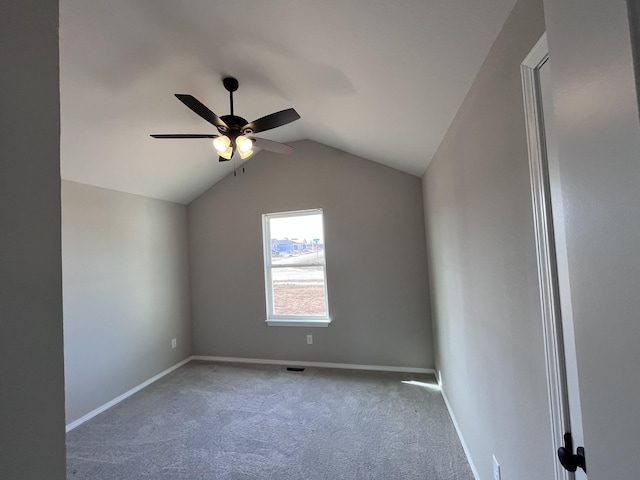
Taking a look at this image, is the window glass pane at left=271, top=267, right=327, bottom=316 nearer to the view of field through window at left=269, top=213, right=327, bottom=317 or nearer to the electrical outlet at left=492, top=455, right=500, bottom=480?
the view of field through window at left=269, top=213, right=327, bottom=317

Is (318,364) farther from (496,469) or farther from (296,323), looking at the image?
(496,469)

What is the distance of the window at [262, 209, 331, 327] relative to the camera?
3.85m

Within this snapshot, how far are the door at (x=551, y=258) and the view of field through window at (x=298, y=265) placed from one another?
2.96 metres

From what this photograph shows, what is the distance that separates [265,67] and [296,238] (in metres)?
2.32

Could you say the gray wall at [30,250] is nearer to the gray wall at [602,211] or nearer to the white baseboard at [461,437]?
the gray wall at [602,211]

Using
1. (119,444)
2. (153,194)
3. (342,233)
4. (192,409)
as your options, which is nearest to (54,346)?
(119,444)

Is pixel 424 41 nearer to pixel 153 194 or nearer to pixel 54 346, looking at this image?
pixel 54 346

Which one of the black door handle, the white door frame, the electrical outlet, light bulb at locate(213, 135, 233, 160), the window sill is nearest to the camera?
the black door handle

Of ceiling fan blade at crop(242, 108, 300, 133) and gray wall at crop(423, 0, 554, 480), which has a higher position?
ceiling fan blade at crop(242, 108, 300, 133)

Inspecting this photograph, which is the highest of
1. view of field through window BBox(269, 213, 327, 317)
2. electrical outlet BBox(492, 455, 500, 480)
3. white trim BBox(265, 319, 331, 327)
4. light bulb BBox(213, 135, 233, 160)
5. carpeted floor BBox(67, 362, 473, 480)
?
light bulb BBox(213, 135, 233, 160)

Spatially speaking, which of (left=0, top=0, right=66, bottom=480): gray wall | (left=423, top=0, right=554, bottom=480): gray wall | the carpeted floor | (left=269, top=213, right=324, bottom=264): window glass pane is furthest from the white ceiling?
the carpeted floor

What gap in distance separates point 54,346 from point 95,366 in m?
3.08

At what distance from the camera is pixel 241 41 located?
1734 mm

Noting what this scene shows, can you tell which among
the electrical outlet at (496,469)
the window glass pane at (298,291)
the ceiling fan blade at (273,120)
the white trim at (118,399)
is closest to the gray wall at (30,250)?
the ceiling fan blade at (273,120)
